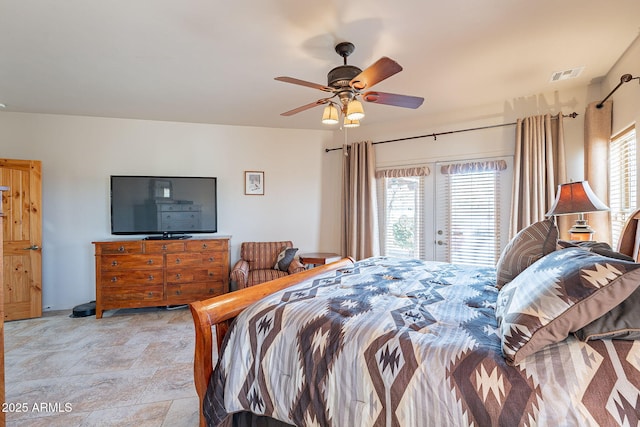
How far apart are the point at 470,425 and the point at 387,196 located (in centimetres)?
346

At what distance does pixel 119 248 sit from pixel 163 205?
0.73 metres

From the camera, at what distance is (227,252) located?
3721 millimetres

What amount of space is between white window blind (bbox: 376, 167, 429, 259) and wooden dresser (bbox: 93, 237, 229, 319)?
2.29 m

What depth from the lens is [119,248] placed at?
11.2ft

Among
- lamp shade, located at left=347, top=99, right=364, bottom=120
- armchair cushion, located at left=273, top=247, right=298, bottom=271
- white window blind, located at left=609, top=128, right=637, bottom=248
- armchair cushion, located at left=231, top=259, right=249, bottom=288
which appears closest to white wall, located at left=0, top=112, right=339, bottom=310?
armchair cushion, located at left=273, top=247, right=298, bottom=271

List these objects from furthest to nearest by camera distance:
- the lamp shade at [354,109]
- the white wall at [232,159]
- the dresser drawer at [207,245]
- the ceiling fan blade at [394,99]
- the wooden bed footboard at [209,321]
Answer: the dresser drawer at [207,245], the white wall at [232,159], the ceiling fan blade at [394,99], the lamp shade at [354,109], the wooden bed footboard at [209,321]

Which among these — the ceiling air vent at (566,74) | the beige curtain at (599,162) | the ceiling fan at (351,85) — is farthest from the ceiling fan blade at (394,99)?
the beige curtain at (599,162)

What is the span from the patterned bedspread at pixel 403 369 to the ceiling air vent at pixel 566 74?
8.02ft

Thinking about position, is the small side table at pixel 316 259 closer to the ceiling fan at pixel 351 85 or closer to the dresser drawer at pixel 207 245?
the dresser drawer at pixel 207 245

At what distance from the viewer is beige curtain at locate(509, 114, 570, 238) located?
3006 millimetres

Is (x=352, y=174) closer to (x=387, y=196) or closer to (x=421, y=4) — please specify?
(x=387, y=196)

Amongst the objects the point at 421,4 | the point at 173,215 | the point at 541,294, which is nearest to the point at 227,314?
the point at 541,294

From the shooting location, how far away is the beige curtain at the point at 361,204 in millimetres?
4094

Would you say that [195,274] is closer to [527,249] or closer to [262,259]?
[262,259]
